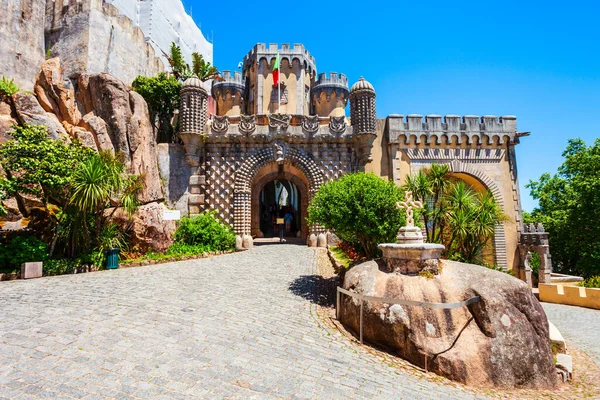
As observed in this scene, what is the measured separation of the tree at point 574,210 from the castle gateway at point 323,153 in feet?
23.1

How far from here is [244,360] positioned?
15.9 feet

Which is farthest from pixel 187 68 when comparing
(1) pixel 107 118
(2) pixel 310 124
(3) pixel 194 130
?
(2) pixel 310 124

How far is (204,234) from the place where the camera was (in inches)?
608

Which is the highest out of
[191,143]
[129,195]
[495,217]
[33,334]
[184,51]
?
[184,51]

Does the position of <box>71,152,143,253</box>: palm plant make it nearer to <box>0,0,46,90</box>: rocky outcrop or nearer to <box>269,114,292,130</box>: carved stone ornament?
<box>269,114,292,130</box>: carved stone ornament

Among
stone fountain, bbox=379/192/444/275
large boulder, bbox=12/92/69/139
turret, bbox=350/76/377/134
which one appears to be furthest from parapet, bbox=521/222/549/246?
large boulder, bbox=12/92/69/139

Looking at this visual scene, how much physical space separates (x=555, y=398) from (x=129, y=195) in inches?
534

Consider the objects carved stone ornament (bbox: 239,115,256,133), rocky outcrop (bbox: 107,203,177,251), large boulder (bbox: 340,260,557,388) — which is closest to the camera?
large boulder (bbox: 340,260,557,388)

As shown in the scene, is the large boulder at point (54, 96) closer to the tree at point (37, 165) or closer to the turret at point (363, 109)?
the tree at point (37, 165)

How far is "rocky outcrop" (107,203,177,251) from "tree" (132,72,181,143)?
8.91 meters

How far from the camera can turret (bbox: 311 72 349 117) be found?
28.1m

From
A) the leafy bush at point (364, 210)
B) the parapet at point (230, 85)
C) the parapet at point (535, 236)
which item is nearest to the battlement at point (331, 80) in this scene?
the parapet at point (230, 85)

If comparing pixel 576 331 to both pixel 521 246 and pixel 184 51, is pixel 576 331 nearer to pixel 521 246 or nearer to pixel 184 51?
pixel 521 246

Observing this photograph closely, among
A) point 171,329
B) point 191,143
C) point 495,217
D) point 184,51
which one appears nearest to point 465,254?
point 495,217
